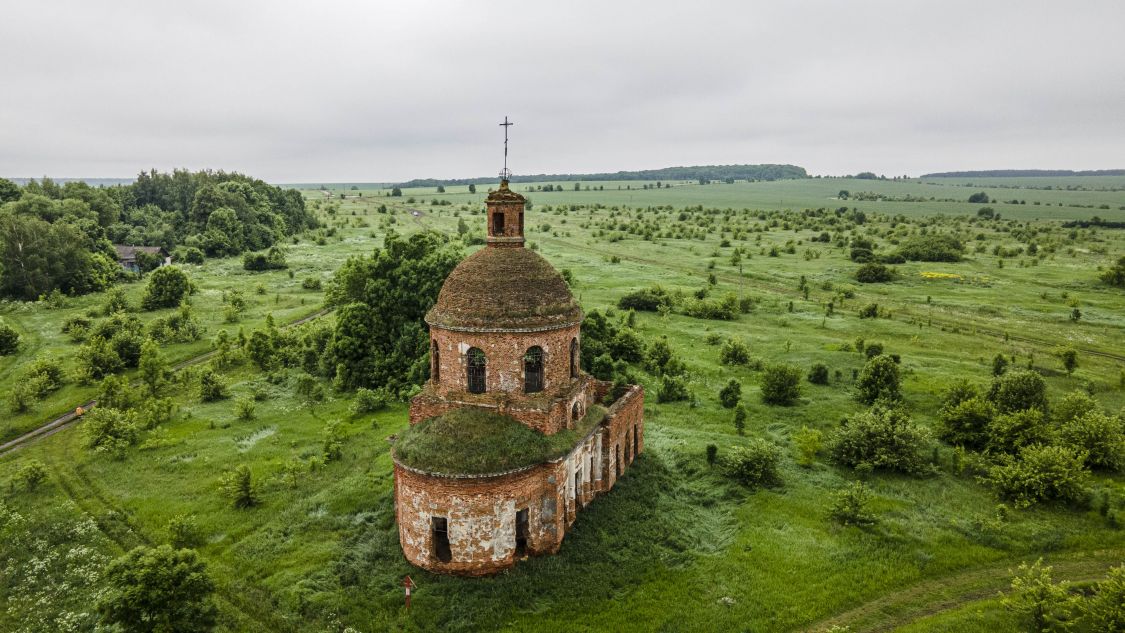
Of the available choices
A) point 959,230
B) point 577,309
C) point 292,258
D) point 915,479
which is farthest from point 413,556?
point 959,230

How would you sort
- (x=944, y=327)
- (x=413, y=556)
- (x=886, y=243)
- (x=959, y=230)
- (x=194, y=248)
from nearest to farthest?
(x=413, y=556) → (x=944, y=327) → (x=194, y=248) → (x=886, y=243) → (x=959, y=230)

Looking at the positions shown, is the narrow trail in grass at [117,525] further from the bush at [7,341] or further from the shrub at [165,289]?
the shrub at [165,289]

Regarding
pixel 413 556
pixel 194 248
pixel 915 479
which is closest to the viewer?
pixel 413 556

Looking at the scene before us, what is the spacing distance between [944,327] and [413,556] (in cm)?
5169

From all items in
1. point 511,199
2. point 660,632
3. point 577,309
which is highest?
point 511,199

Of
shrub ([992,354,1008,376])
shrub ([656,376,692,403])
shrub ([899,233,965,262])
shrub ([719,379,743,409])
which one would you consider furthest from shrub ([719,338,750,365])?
shrub ([899,233,965,262])

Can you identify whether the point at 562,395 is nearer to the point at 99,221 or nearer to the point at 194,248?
the point at 194,248

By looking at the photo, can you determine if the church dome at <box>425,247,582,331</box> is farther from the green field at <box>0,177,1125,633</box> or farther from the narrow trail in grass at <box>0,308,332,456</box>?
the narrow trail in grass at <box>0,308,332,456</box>

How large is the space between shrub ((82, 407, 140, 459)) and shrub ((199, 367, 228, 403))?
6.34 metres

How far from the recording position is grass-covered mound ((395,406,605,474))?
2030 cm

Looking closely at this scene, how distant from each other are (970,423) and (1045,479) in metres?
6.16

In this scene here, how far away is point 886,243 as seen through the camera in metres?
99.4

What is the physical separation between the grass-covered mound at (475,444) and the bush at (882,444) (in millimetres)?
14793

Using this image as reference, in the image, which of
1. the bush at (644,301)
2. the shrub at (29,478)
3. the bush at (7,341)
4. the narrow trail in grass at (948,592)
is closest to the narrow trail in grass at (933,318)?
the bush at (644,301)
